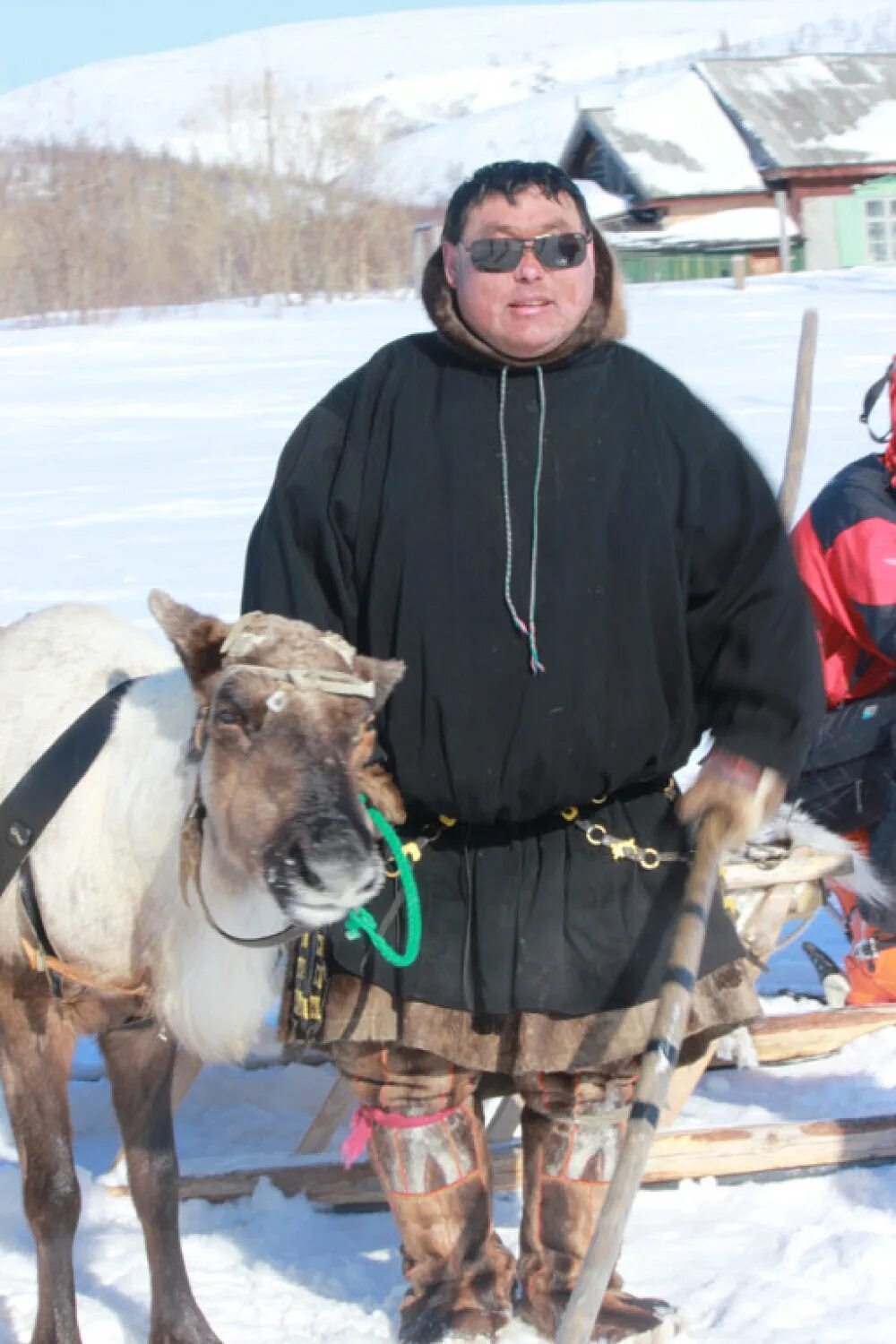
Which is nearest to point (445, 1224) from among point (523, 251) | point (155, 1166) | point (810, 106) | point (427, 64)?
point (155, 1166)

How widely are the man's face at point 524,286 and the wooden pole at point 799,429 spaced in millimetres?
1564

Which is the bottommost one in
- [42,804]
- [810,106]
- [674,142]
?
[42,804]

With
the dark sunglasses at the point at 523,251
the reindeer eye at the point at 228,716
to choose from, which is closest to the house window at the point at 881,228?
the dark sunglasses at the point at 523,251

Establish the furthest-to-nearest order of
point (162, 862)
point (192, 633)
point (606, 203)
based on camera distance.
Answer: point (606, 203) → point (162, 862) → point (192, 633)

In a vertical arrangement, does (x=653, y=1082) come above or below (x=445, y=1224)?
above

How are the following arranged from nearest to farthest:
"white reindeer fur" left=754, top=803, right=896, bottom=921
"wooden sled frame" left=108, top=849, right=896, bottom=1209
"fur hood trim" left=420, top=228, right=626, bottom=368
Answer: "fur hood trim" left=420, top=228, right=626, bottom=368 < "wooden sled frame" left=108, top=849, right=896, bottom=1209 < "white reindeer fur" left=754, top=803, right=896, bottom=921

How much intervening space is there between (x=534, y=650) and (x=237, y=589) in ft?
23.2

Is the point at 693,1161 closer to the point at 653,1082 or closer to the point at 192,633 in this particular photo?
the point at 653,1082

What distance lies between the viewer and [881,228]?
36000mm

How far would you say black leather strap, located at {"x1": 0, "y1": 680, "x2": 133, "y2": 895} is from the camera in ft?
9.88

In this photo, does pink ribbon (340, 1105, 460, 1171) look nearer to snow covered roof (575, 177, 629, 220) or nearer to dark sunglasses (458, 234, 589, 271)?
dark sunglasses (458, 234, 589, 271)

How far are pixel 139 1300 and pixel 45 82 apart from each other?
118 metres

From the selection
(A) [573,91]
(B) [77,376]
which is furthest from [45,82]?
(B) [77,376]

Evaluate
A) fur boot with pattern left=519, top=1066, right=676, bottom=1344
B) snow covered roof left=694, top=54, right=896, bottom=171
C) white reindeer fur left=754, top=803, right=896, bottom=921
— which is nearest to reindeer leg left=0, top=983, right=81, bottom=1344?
fur boot with pattern left=519, top=1066, right=676, bottom=1344
